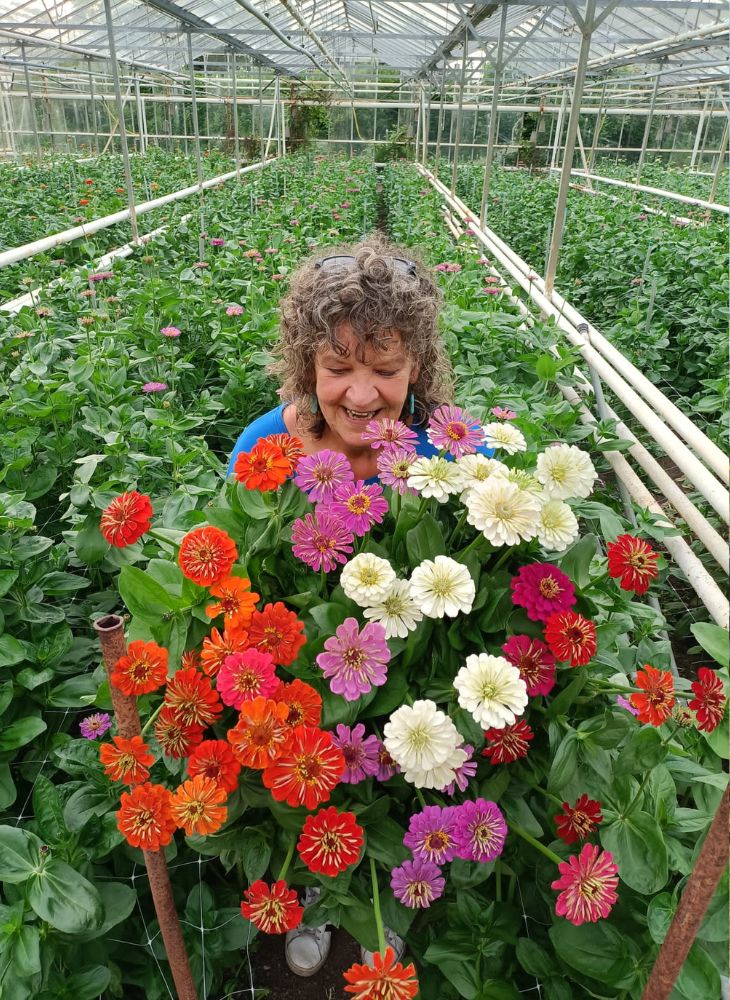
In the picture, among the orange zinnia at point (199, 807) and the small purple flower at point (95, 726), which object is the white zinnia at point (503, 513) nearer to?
the orange zinnia at point (199, 807)

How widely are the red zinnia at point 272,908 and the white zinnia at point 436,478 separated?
428 millimetres

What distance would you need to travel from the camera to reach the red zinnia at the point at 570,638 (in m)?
0.75

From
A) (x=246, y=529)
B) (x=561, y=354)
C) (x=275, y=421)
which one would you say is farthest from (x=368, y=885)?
(x=561, y=354)

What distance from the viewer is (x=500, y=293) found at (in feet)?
10.5

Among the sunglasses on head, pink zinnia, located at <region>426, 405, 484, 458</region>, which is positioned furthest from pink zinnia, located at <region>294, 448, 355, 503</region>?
the sunglasses on head

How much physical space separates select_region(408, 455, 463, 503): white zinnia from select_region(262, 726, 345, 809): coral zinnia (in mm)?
284

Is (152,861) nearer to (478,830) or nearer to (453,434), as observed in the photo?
(478,830)

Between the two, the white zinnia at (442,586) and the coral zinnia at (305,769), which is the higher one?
the white zinnia at (442,586)

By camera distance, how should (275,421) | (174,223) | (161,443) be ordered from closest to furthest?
(275,421)
(161,443)
(174,223)

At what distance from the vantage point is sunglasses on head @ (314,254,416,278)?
139 centimetres

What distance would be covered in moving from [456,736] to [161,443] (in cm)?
143

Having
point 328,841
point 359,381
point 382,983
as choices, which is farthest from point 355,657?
point 359,381

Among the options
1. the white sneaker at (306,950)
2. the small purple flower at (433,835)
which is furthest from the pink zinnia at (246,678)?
the white sneaker at (306,950)

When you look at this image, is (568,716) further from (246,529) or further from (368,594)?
(246,529)
